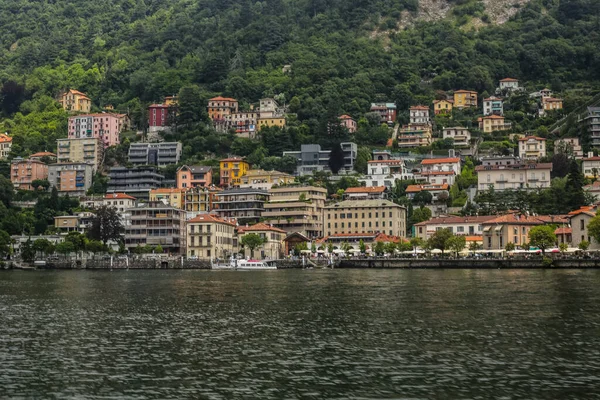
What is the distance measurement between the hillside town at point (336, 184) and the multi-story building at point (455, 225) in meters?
0.17

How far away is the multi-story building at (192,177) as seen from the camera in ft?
480

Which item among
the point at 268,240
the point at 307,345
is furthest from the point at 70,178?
the point at 307,345

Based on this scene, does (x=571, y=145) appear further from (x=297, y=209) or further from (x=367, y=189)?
(x=297, y=209)

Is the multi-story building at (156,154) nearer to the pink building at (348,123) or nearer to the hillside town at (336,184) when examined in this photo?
the hillside town at (336,184)

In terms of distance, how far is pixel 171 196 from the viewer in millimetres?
142500

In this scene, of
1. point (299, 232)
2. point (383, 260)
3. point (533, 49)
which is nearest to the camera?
point (383, 260)

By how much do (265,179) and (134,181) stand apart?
78.4 ft

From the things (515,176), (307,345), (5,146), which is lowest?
(307,345)

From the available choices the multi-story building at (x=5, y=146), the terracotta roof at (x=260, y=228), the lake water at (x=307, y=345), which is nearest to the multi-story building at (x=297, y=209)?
the terracotta roof at (x=260, y=228)

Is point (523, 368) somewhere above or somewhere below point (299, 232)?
below

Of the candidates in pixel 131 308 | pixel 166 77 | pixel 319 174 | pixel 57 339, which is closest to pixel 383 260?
pixel 319 174

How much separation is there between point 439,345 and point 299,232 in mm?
97722

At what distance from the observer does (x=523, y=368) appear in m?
29.0

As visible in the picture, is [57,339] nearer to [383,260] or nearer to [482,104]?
[383,260]
